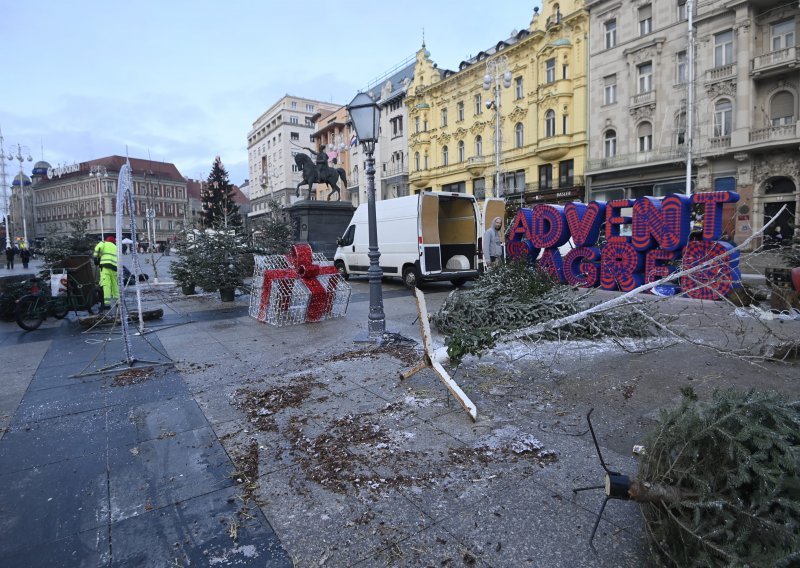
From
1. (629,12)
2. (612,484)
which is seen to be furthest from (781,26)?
(612,484)

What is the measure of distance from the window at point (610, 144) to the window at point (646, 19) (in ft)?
19.6

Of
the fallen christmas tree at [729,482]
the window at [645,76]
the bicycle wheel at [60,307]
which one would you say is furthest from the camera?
the window at [645,76]

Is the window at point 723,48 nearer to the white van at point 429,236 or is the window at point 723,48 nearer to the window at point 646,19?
the window at point 646,19

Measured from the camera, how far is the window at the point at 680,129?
1085 inches

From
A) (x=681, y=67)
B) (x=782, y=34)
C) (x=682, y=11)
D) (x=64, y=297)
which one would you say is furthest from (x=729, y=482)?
(x=682, y=11)

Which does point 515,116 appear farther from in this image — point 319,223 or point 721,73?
point 319,223

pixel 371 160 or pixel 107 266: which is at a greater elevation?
pixel 371 160

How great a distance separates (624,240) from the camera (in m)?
11.2

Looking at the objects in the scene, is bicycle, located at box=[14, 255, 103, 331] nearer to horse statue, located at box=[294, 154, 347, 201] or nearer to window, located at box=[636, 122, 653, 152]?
horse statue, located at box=[294, 154, 347, 201]

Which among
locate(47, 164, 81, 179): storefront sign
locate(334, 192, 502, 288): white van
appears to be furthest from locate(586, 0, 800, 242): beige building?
locate(47, 164, 81, 179): storefront sign

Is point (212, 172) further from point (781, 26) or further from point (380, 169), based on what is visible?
point (781, 26)

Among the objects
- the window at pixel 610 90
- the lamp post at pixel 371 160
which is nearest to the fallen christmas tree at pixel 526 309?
the lamp post at pixel 371 160

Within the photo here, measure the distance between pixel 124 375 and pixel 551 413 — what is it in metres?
4.81

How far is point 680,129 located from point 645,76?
447 centimetres
